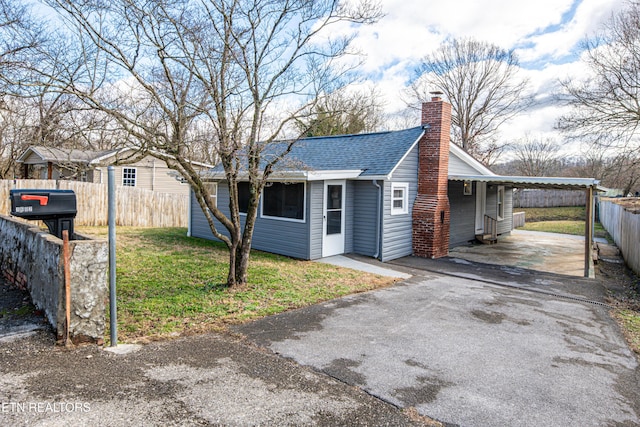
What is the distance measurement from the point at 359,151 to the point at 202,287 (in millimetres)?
7241

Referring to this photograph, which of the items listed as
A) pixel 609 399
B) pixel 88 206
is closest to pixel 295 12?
pixel 609 399

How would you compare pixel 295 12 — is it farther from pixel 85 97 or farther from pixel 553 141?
pixel 553 141

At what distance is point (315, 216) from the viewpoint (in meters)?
11.0

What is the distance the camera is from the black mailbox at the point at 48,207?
4.88m

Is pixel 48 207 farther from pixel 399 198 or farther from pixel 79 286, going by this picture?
pixel 399 198

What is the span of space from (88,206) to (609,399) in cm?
1829

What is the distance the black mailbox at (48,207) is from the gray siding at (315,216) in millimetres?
6133

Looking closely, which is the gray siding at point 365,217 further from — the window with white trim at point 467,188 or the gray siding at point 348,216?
the window with white trim at point 467,188

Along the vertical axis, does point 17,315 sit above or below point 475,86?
below

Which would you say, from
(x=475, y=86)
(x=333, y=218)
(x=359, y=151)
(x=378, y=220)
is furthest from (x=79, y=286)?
(x=475, y=86)

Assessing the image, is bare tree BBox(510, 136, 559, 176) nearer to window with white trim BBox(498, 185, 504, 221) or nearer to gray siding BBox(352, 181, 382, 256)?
window with white trim BBox(498, 185, 504, 221)

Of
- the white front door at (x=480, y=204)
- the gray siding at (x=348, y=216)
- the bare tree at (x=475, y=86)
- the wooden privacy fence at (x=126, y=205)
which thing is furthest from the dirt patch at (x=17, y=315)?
the bare tree at (x=475, y=86)

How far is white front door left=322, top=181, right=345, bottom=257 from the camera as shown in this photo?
1135 cm

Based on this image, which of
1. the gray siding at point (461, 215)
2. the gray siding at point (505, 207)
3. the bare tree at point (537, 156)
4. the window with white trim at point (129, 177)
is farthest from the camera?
the bare tree at point (537, 156)
